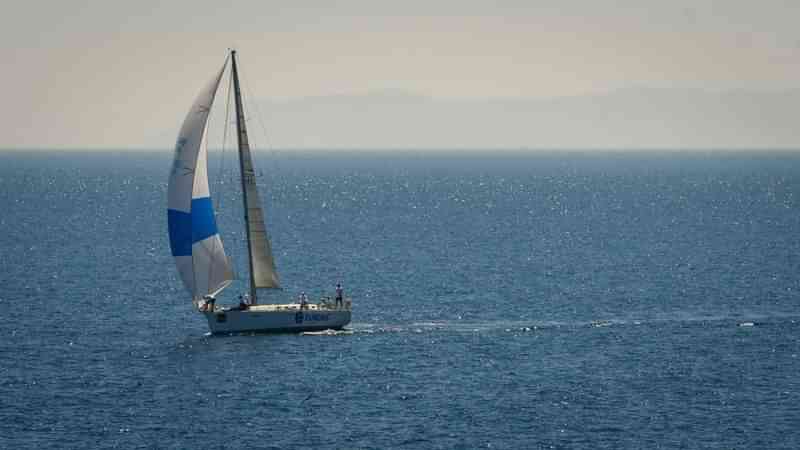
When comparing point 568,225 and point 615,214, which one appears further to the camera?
point 615,214

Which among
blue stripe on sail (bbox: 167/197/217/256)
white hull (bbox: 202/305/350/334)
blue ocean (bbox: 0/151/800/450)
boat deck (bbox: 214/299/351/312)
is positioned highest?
blue stripe on sail (bbox: 167/197/217/256)

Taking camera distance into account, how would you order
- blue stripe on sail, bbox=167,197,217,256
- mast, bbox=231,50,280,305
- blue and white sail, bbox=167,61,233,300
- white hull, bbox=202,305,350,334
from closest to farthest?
blue and white sail, bbox=167,61,233,300, white hull, bbox=202,305,350,334, blue stripe on sail, bbox=167,197,217,256, mast, bbox=231,50,280,305

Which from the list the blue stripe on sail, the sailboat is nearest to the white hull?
the sailboat

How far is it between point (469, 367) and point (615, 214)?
116928 millimetres

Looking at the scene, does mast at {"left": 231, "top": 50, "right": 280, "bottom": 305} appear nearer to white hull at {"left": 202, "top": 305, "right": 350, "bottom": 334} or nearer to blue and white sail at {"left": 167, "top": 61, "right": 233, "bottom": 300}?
blue and white sail at {"left": 167, "top": 61, "right": 233, "bottom": 300}

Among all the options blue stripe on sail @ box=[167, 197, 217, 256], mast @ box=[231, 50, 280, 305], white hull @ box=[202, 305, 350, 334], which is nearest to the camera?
white hull @ box=[202, 305, 350, 334]

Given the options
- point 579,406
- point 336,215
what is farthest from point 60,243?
point 579,406

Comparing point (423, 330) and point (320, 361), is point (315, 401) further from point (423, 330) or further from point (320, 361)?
point (423, 330)

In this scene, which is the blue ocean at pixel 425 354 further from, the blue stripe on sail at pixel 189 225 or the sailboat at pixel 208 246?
the blue stripe on sail at pixel 189 225

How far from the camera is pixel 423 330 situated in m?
80.2

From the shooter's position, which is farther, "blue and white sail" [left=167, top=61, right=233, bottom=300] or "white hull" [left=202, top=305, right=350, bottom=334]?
"white hull" [left=202, top=305, right=350, bottom=334]

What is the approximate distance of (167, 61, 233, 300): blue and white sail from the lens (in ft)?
245

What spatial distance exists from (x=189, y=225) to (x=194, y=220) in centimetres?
41

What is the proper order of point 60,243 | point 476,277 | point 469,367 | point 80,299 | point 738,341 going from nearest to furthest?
point 469,367 < point 738,341 < point 80,299 < point 476,277 < point 60,243
